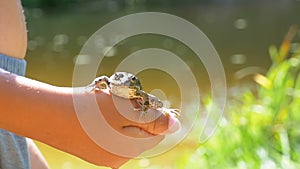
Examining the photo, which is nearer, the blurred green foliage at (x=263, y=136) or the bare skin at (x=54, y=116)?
the bare skin at (x=54, y=116)

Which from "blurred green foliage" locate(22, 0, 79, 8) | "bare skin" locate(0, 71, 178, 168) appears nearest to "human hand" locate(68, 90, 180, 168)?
"bare skin" locate(0, 71, 178, 168)

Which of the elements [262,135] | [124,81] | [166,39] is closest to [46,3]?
[166,39]

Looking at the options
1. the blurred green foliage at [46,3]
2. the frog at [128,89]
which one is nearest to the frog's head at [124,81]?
the frog at [128,89]

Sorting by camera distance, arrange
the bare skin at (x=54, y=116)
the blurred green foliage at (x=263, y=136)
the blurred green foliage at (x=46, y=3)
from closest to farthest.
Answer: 1. the bare skin at (x=54, y=116)
2. the blurred green foliage at (x=263, y=136)
3. the blurred green foliage at (x=46, y=3)

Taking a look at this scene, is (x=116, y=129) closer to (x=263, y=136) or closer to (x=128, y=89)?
(x=128, y=89)

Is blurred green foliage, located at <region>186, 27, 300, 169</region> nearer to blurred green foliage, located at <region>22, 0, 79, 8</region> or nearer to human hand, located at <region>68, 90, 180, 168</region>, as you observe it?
human hand, located at <region>68, 90, 180, 168</region>

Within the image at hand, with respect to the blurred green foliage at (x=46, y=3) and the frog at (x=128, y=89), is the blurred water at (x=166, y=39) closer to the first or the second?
the blurred green foliage at (x=46, y=3)
